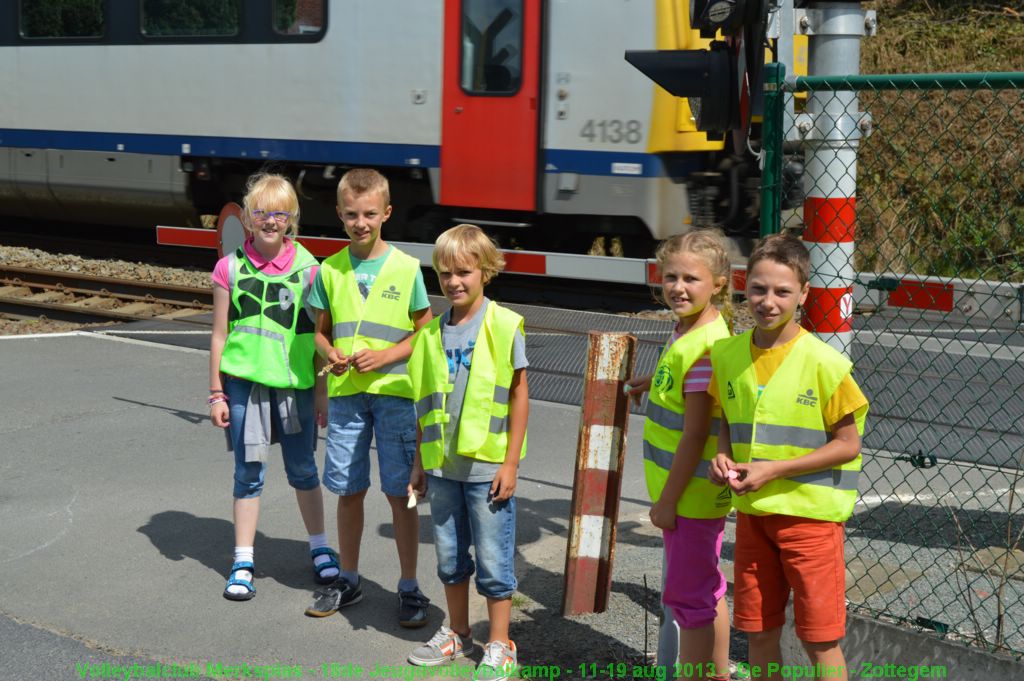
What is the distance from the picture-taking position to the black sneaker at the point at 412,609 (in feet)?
14.1

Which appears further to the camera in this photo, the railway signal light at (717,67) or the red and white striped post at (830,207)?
the railway signal light at (717,67)

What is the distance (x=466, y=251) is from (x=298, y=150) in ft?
28.6

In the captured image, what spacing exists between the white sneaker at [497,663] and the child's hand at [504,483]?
484mm

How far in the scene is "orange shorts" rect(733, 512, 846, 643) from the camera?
323 centimetres

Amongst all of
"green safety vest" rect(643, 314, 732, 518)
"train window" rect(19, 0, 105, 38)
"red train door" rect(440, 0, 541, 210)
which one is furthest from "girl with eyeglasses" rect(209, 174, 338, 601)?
"train window" rect(19, 0, 105, 38)

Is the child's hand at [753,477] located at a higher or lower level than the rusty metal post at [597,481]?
higher

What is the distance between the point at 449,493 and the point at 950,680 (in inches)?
62.4

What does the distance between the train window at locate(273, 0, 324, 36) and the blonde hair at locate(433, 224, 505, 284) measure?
8.49 m

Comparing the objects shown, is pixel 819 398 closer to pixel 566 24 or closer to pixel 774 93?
pixel 774 93

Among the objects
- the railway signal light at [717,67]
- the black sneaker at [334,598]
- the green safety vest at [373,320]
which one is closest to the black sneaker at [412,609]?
the black sneaker at [334,598]

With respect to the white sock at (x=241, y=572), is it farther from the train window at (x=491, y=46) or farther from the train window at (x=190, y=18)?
the train window at (x=190, y=18)

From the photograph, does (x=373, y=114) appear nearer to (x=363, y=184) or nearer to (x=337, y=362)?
(x=363, y=184)

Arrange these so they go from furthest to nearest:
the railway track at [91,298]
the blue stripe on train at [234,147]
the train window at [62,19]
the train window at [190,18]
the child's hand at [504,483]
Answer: the train window at [62,19], the train window at [190,18], the blue stripe on train at [234,147], the railway track at [91,298], the child's hand at [504,483]

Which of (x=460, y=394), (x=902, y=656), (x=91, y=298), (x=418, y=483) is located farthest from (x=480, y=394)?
(x=91, y=298)
